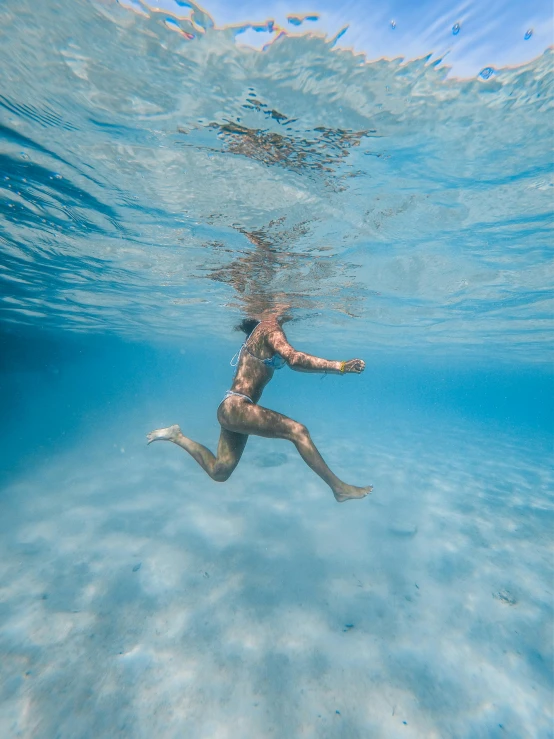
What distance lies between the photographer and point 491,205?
9.60 metres

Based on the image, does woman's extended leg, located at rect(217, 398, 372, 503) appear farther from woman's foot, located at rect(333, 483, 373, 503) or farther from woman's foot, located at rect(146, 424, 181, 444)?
woman's foot, located at rect(146, 424, 181, 444)

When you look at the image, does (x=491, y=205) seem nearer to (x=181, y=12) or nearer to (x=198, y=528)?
(x=181, y=12)

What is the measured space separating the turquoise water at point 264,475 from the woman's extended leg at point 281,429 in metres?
3.20

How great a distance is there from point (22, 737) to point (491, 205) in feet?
47.4

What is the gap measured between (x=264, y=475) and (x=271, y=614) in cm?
913

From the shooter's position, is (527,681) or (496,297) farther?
(496,297)

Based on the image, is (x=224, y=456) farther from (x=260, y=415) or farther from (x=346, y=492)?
(x=346, y=492)

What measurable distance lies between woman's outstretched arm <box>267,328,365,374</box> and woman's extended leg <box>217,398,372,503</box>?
94 centimetres

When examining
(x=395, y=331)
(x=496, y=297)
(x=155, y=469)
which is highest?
(x=496, y=297)

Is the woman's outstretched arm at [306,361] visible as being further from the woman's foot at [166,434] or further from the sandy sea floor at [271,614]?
the sandy sea floor at [271,614]

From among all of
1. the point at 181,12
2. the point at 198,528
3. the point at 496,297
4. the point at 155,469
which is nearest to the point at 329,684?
the point at 198,528

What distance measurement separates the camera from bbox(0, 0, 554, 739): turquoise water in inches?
212

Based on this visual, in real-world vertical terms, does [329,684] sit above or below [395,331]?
below

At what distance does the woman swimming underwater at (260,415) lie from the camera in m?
5.54
